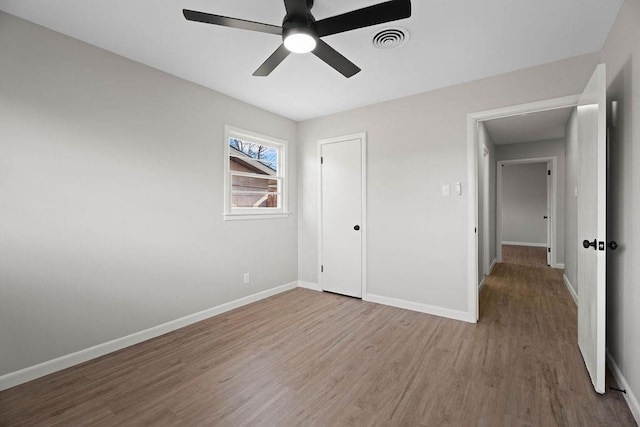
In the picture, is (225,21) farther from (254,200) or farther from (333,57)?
(254,200)

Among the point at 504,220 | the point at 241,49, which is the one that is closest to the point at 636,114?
the point at 241,49

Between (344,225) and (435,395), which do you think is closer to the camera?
(435,395)

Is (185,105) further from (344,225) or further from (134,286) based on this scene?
(344,225)

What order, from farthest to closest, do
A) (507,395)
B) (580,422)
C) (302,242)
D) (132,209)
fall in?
1. (302,242)
2. (132,209)
3. (507,395)
4. (580,422)

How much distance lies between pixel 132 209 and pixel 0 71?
122 cm

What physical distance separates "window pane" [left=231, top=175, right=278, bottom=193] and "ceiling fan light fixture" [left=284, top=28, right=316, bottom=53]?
203cm

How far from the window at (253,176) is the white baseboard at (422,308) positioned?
1728mm

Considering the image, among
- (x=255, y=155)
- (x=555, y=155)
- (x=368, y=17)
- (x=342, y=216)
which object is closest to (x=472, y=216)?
(x=342, y=216)

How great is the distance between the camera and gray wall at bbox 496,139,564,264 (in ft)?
18.1

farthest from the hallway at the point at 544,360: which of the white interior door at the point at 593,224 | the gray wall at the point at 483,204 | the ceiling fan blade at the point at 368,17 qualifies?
the ceiling fan blade at the point at 368,17

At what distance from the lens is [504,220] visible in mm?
8547

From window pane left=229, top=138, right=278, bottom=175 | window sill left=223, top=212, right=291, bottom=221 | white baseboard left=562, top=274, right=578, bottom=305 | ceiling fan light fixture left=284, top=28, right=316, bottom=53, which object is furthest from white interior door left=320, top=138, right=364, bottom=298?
white baseboard left=562, top=274, right=578, bottom=305

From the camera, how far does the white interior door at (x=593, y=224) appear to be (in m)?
1.76

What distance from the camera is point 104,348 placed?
240 centimetres
